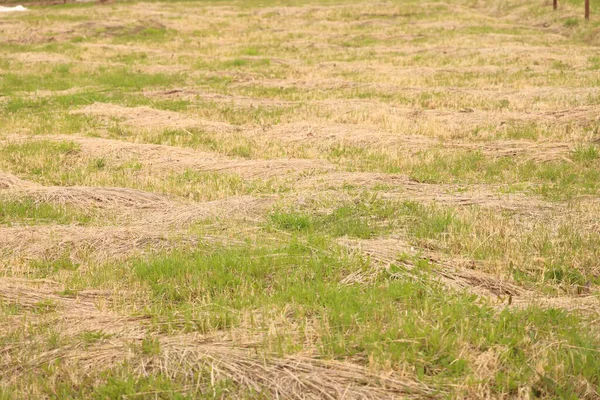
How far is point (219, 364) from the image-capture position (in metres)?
4.65

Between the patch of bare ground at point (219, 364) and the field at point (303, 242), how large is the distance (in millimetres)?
15

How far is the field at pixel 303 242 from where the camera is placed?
15.3 feet

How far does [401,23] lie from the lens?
1432 inches

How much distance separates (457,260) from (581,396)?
220 centimetres

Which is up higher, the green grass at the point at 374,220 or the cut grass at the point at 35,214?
the cut grass at the point at 35,214

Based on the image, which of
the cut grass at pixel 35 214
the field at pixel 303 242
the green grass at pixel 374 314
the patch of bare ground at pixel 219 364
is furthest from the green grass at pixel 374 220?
the patch of bare ground at pixel 219 364

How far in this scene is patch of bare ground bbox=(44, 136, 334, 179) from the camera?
1009cm

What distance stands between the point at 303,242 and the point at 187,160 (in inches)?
179

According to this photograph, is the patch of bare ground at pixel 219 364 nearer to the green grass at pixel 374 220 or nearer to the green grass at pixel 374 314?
the green grass at pixel 374 314

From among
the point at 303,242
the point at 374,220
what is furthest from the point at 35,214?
the point at 374,220

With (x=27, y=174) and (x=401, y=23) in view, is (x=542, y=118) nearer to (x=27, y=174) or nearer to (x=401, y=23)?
(x=27, y=174)

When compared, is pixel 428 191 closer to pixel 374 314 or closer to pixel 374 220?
pixel 374 220

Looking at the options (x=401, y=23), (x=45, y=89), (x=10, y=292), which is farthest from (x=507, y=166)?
(x=401, y=23)

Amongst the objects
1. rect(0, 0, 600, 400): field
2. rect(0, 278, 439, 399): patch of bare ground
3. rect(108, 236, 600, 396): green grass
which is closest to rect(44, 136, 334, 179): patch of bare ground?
rect(0, 0, 600, 400): field
